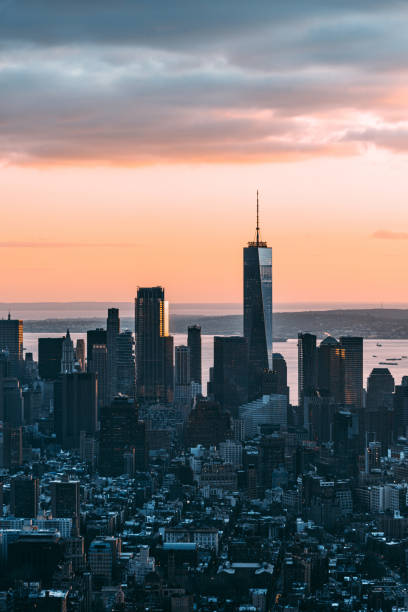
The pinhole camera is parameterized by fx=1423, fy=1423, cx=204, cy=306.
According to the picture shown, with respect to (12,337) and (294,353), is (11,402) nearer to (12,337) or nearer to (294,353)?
(12,337)

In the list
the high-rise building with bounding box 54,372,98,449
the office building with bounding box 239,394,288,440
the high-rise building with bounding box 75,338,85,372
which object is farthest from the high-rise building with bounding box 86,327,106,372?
the office building with bounding box 239,394,288,440

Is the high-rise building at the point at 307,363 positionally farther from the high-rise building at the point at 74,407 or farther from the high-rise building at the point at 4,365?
the high-rise building at the point at 4,365

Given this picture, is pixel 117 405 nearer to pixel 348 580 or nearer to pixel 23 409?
pixel 23 409

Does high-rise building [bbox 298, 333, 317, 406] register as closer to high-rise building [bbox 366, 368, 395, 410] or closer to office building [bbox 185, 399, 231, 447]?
high-rise building [bbox 366, 368, 395, 410]

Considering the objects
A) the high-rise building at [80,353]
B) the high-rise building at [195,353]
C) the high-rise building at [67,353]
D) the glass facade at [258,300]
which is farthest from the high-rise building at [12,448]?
the glass facade at [258,300]

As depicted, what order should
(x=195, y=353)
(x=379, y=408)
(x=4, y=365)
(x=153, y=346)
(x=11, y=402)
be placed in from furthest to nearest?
(x=195, y=353)
(x=153, y=346)
(x=4, y=365)
(x=11, y=402)
(x=379, y=408)

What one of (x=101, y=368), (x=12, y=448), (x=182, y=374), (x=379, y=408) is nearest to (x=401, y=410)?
(x=379, y=408)
